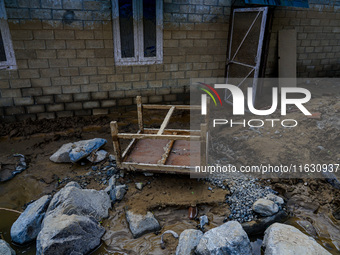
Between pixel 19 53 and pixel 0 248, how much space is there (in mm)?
4202

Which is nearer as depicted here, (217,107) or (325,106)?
(325,106)

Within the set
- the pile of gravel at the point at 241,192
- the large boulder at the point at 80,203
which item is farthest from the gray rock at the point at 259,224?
the large boulder at the point at 80,203

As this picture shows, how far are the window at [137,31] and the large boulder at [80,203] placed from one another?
11.8ft

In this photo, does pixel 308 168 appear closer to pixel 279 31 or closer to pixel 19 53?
pixel 279 31

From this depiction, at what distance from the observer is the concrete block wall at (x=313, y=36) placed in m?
7.44

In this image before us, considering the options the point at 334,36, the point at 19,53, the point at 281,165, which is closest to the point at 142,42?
the point at 19,53

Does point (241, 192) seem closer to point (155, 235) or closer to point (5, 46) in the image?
point (155, 235)

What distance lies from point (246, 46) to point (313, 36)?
3.10m

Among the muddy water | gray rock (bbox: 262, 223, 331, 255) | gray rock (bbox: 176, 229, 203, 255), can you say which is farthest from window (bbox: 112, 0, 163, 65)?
gray rock (bbox: 262, 223, 331, 255)

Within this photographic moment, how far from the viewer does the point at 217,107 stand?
7375mm

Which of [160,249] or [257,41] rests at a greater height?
[257,41]

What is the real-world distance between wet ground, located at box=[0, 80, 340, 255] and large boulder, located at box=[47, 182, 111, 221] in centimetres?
18

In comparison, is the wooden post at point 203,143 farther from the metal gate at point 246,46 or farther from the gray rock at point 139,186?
the metal gate at point 246,46

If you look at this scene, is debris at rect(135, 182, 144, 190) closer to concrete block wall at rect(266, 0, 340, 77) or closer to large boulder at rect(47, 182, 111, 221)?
large boulder at rect(47, 182, 111, 221)
